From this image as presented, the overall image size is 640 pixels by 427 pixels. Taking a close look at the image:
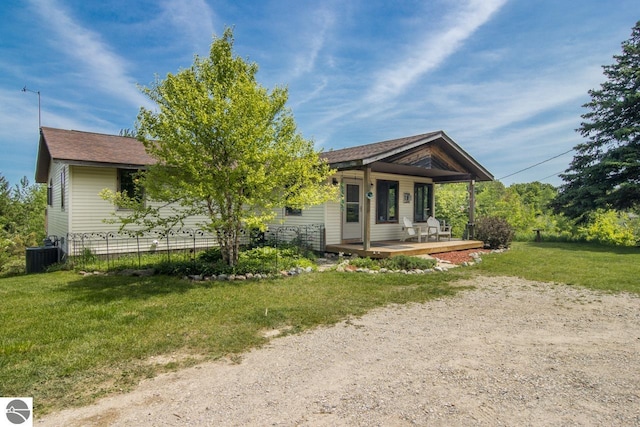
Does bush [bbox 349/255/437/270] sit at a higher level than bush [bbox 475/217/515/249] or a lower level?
lower

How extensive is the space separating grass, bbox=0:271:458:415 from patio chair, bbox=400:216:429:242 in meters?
4.43

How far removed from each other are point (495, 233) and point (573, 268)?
385cm

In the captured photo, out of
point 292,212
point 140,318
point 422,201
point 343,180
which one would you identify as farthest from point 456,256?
point 140,318

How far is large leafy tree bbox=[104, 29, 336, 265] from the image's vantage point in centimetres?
716

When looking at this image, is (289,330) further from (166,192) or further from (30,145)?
(30,145)

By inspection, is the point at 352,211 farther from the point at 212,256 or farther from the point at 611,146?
the point at 611,146

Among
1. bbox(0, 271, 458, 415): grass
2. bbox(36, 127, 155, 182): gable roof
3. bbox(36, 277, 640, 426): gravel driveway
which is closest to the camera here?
bbox(36, 277, 640, 426): gravel driveway

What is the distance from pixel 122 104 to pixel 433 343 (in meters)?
24.5

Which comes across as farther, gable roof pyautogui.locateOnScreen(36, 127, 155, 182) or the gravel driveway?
gable roof pyautogui.locateOnScreen(36, 127, 155, 182)

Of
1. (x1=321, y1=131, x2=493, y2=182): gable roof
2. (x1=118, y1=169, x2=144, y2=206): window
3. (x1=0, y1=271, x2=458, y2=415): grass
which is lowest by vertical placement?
(x1=0, y1=271, x2=458, y2=415): grass

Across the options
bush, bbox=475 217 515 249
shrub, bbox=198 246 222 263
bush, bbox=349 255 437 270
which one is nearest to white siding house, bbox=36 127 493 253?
bush, bbox=475 217 515 249

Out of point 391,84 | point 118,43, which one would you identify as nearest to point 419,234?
point 391,84

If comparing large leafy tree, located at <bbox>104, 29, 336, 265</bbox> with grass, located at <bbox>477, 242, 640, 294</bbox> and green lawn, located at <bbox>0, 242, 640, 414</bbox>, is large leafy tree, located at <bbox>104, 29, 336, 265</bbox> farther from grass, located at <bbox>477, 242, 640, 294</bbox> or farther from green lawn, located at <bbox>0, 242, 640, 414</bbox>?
grass, located at <bbox>477, 242, 640, 294</bbox>

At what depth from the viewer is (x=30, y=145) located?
1542 centimetres
